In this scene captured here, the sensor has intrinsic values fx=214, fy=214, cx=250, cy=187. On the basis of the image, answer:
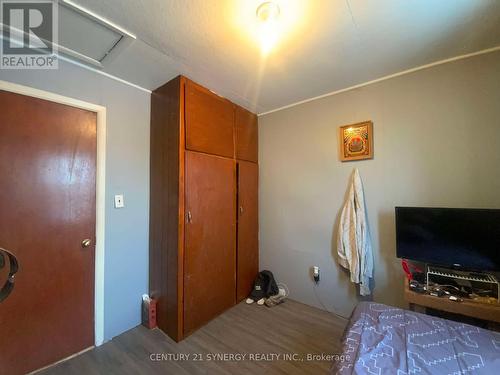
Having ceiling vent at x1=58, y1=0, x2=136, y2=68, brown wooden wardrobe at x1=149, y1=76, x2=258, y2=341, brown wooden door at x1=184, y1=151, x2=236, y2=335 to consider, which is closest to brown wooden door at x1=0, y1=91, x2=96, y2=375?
ceiling vent at x1=58, y1=0, x2=136, y2=68

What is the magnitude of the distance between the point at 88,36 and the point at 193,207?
4.82ft

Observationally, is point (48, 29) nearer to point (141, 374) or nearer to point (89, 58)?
point (89, 58)

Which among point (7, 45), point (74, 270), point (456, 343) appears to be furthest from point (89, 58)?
point (456, 343)

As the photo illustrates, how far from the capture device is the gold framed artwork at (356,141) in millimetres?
2109

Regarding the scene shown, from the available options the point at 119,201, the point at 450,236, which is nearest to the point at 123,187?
the point at 119,201

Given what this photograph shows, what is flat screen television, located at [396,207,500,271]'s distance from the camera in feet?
4.94

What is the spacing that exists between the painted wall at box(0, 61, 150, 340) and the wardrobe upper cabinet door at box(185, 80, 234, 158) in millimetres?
550

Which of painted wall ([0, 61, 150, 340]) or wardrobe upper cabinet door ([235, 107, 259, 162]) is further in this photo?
wardrobe upper cabinet door ([235, 107, 259, 162])

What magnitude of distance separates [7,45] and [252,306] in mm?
3080

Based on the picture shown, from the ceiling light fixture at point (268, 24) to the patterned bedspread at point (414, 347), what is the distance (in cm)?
186

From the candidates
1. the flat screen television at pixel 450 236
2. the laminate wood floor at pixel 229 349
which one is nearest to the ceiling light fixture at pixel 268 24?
the flat screen television at pixel 450 236

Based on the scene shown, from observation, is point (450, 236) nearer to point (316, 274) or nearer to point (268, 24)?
point (316, 274)

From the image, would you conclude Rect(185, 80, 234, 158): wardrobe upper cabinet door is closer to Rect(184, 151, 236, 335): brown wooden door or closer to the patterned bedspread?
Rect(184, 151, 236, 335): brown wooden door

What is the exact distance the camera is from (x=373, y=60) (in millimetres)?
1780
